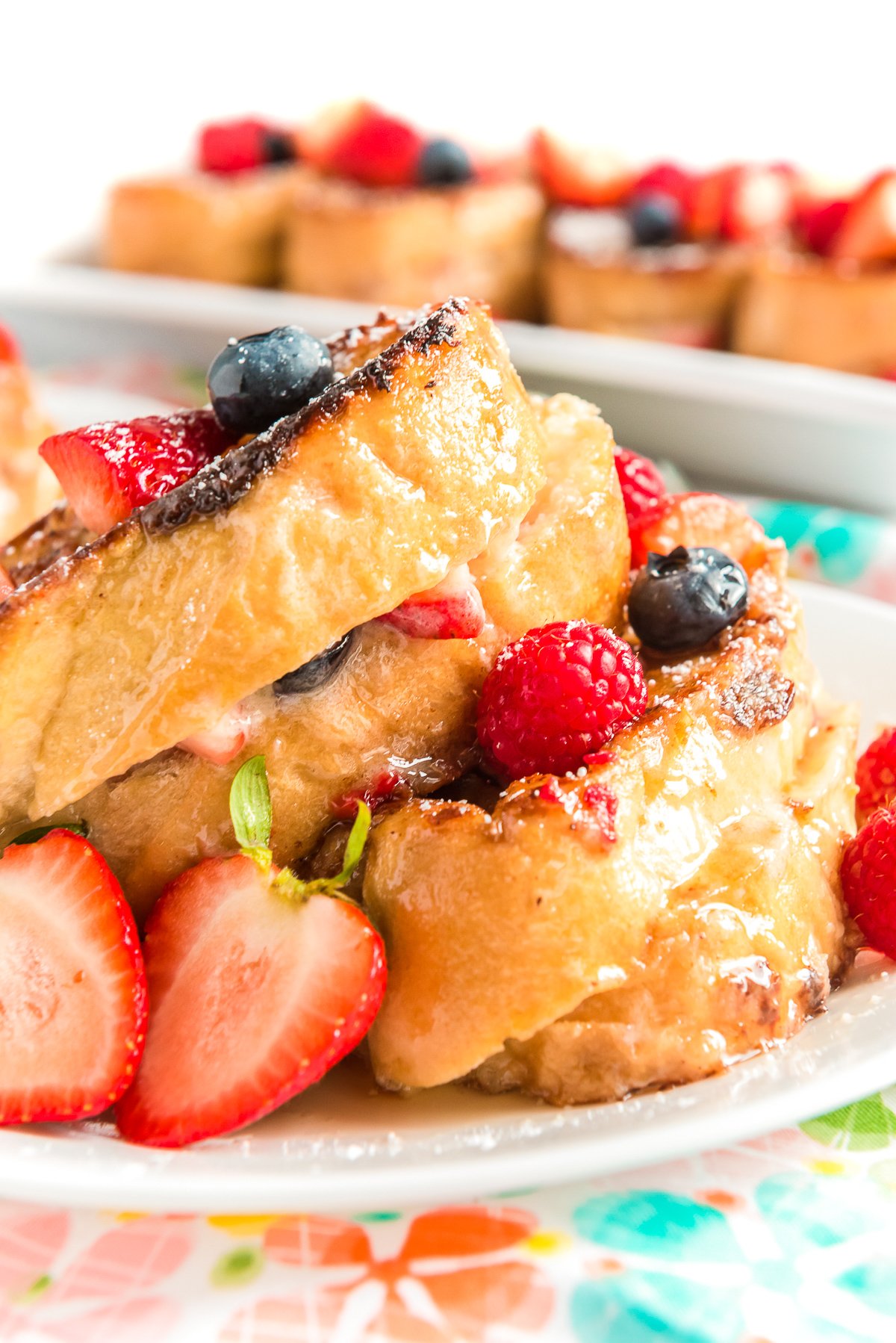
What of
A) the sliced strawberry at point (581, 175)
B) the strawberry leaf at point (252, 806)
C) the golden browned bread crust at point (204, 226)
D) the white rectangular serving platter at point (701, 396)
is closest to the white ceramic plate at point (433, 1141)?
the strawberry leaf at point (252, 806)

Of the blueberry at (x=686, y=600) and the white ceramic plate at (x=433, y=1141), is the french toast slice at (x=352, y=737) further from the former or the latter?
the white ceramic plate at (x=433, y=1141)

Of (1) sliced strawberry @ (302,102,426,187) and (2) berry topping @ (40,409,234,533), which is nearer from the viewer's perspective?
(2) berry topping @ (40,409,234,533)

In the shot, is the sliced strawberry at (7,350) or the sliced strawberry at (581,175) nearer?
the sliced strawberry at (7,350)

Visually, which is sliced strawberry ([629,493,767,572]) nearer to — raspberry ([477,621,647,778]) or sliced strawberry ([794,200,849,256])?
raspberry ([477,621,647,778])

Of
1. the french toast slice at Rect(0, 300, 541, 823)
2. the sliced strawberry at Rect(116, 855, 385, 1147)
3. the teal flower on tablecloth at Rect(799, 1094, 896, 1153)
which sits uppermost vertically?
the french toast slice at Rect(0, 300, 541, 823)

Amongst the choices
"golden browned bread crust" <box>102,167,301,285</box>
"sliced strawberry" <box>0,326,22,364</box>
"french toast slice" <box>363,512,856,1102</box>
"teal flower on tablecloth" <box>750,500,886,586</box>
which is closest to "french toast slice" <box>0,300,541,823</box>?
"french toast slice" <box>363,512,856,1102</box>

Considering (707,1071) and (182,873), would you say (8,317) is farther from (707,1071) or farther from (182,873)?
(707,1071)
